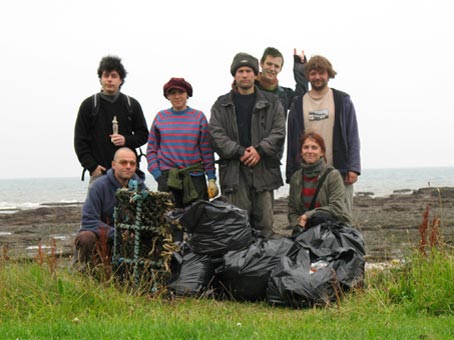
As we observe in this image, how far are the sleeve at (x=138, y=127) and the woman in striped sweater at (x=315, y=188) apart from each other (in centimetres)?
159

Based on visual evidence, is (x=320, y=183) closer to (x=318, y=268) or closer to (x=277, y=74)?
(x=318, y=268)

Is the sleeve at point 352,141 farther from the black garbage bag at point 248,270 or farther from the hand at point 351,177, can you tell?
the black garbage bag at point 248,270

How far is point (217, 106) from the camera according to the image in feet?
21.6

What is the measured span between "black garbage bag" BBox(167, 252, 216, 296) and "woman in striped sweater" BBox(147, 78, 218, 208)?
0.65m

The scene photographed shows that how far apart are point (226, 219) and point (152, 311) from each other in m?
1.30

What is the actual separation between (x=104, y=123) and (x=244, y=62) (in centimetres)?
152

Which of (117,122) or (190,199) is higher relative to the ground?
(117,122)

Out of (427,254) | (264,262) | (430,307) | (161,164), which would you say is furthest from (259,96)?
(430,307)

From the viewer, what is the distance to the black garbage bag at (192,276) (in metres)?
5.78

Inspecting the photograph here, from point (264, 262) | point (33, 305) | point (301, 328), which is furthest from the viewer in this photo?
point (264, 262)

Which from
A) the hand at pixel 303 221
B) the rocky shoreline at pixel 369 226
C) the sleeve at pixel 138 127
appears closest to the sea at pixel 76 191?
the rocky shoreline at pixel 369 226

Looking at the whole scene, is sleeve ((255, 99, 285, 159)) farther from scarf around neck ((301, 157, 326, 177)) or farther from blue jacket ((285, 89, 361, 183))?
scarf around neck ((301, 157, 326, 177))

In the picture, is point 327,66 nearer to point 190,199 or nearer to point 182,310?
point 190,199

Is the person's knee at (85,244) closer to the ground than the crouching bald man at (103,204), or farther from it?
closer to the ground
